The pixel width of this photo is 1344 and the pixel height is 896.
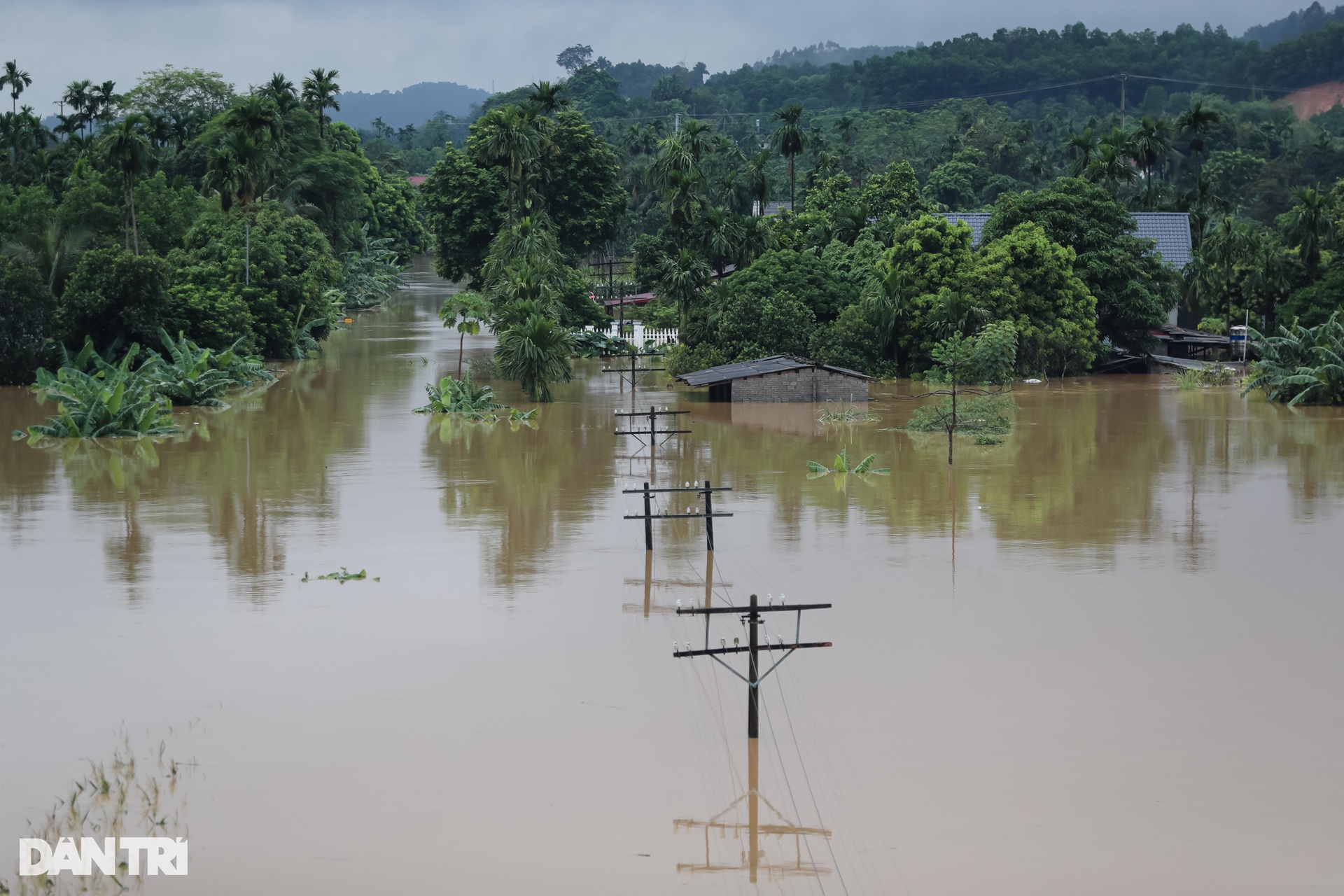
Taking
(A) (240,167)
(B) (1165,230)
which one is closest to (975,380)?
(B) (1165,230)

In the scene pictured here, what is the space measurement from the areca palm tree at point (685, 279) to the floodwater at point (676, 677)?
78.1 feet

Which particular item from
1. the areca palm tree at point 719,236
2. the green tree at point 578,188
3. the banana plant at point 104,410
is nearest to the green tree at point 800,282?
Answer: the areca palm tree at point 719,236

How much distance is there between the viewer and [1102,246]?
195 feet

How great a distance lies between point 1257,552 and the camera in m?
27.2

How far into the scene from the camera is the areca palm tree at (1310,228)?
61.4m

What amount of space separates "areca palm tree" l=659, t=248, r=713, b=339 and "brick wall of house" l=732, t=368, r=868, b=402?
10196mm

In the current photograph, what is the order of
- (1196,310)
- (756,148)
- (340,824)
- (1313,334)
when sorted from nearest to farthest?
(340,824) → (1313,334) → (1196,310) → (756,148)

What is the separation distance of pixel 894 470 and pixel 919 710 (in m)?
19.0

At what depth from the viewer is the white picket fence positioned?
69625mm

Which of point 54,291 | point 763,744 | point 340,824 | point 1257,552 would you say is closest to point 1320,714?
point 763,744

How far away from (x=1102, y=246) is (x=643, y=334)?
73.7 ft

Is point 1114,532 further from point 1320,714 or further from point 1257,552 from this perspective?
point 1320,714

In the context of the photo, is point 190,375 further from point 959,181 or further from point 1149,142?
point 959,181

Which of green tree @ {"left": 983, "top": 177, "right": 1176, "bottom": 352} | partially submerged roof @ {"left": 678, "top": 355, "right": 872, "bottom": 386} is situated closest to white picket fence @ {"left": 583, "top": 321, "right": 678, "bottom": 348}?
green tree @ {"left": 983, "top": 177, "right": 1176, "bottom": 352}
